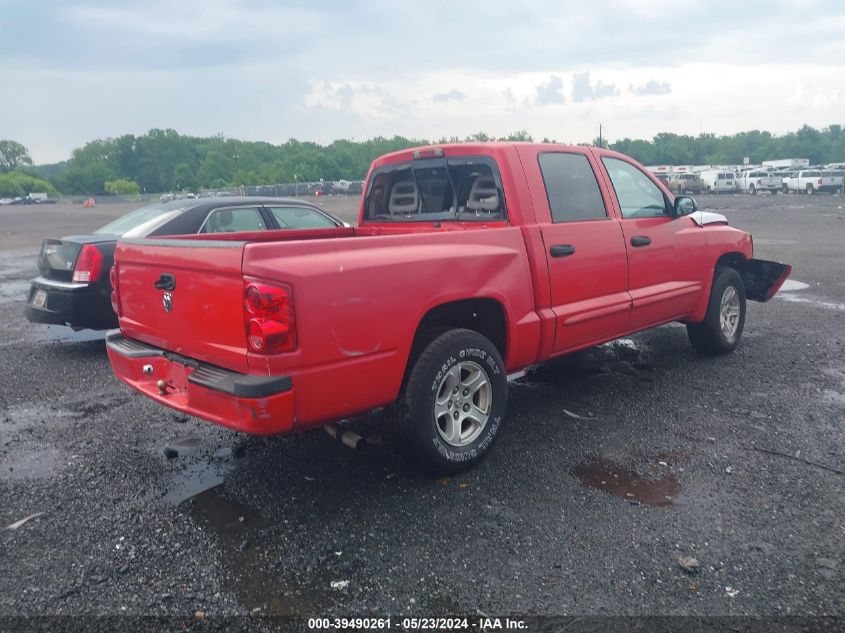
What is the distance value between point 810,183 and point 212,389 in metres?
48.5

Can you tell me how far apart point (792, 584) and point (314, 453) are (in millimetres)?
2747

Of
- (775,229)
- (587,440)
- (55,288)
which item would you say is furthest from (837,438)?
(775,229)

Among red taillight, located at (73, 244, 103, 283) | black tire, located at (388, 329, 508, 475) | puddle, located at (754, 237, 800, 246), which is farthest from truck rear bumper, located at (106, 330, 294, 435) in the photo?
puddle, located at (754, 237, 800, 246)

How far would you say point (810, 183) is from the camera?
43875 mm

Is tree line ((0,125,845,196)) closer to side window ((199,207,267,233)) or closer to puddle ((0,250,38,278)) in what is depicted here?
puddle ((0,250,38,278))

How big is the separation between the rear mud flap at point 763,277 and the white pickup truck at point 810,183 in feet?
138

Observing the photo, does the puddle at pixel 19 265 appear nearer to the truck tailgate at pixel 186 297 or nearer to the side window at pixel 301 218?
the side window at pixel 301 218

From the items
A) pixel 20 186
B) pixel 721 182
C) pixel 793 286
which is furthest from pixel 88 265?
pixel 20 186

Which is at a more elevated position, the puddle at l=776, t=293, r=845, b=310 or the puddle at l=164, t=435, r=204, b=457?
the puddle at l=164, t=435, r=204, b=457

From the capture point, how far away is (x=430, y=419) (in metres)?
3.84

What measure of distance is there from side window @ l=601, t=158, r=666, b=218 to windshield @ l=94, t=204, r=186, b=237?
4428 mm

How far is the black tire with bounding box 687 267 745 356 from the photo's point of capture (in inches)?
249

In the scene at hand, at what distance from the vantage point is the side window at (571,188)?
4867 millimetres

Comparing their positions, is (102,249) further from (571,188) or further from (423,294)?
(571,188)
